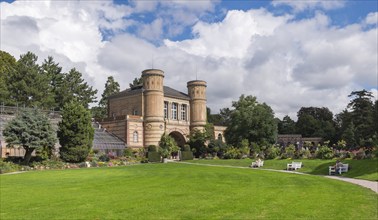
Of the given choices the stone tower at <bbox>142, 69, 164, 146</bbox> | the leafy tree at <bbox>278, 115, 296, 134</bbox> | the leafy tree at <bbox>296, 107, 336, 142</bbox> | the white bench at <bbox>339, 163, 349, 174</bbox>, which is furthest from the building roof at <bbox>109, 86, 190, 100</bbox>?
the leafy tree at <bbox>278, 115, 296, 134</bbox>

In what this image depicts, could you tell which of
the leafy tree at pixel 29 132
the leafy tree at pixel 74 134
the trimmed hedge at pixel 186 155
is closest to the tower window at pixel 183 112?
the trimmed hedge at pixel 186 155

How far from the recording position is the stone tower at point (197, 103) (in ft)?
202

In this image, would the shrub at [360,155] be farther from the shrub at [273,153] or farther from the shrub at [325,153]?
the shrub at [273,153]

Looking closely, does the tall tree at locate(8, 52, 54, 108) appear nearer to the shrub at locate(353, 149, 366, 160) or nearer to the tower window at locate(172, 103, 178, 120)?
the tower window at locate(172, 103, 178, 120)

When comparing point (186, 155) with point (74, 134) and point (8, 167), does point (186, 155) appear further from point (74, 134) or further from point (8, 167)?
point (8, 167)

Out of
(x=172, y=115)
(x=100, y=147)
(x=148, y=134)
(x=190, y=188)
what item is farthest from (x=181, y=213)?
(x=172, y=115)

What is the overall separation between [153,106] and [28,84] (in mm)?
16304

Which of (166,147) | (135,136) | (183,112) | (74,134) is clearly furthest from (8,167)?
(183,112)

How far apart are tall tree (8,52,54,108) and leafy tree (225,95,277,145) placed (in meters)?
25.0

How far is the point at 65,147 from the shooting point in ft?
126

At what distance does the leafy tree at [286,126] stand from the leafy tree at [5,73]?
201 ft

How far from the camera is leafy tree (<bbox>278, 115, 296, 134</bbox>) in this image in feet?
309

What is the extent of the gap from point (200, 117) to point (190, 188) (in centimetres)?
4661

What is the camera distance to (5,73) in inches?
2094
